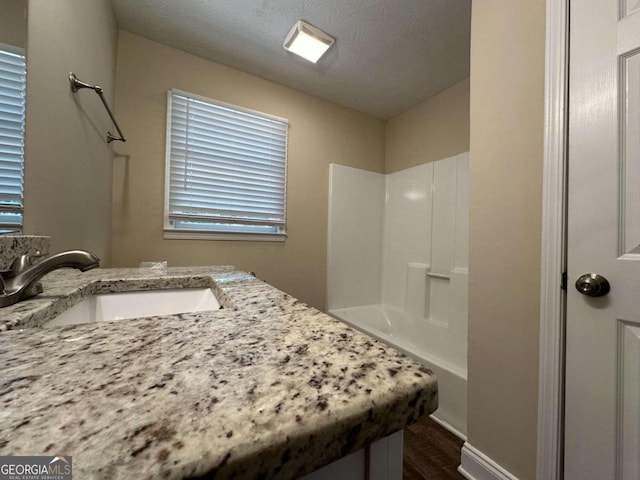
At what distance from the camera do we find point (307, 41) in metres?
1.58

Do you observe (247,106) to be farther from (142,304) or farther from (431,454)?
(431,454)

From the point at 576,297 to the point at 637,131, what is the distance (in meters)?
0.49

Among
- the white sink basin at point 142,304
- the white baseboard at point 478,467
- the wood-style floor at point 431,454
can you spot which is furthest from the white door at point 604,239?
the white sink basin at point 142,304

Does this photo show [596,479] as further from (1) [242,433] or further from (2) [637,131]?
(1) [242,433]

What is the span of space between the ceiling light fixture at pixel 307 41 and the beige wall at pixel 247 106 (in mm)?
476

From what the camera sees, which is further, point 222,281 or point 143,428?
point 222,281

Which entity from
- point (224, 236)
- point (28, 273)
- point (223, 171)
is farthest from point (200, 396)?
point (223, 171)

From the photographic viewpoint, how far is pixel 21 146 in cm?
68

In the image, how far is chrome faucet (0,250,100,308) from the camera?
1.61 feet

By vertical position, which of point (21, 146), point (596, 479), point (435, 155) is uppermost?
point (435, 155)

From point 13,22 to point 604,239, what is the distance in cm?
170

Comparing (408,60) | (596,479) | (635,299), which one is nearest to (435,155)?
(408,60)

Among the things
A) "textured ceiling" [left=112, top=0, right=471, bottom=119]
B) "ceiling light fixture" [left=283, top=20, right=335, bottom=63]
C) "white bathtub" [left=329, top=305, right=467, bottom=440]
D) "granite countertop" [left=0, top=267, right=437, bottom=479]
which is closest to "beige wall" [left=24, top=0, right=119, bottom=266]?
"textured ceiling" [left=112, top=0, right=471, bottom=119]

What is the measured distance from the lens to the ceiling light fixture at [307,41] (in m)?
1.49
